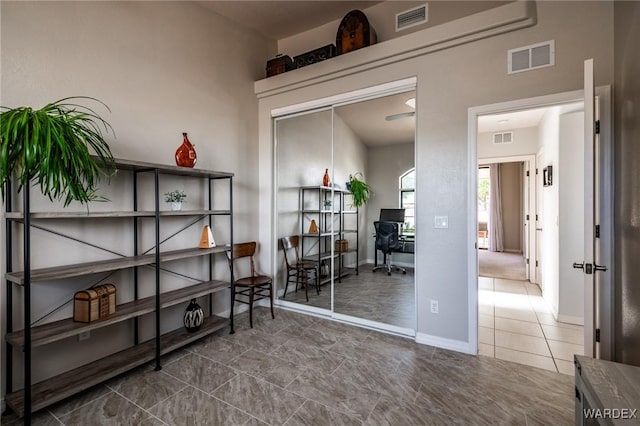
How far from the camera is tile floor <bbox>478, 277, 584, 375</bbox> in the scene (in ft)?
8.52

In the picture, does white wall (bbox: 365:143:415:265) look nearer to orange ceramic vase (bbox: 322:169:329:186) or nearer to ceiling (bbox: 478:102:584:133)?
orange ceramic vase (bbox: 322:169:329:186)

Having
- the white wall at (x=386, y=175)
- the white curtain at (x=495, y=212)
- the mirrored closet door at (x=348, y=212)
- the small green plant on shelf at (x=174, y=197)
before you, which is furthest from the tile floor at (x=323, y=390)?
the white curtain at (x=495, y=212)

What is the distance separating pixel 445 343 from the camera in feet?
8.97

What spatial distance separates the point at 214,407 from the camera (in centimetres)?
196

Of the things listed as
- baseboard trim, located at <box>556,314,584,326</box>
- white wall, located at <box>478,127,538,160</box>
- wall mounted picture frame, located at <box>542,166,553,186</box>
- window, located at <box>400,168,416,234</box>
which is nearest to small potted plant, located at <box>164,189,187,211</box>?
window, located at <box>400,168,416,234</box>

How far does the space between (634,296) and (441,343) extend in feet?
4.69

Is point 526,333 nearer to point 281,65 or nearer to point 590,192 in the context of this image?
point 590,192

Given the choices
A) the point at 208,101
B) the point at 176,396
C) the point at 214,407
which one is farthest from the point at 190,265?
the point at 208,101

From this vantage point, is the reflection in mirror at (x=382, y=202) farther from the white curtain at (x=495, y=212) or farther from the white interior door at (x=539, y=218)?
the white curtain at (x=495, y=212)

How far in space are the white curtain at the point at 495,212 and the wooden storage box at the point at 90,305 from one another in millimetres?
9978

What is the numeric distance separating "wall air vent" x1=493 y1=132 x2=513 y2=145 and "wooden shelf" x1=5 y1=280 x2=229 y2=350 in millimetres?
5742

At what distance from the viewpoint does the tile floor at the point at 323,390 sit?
1.85m

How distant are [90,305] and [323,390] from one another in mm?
1774

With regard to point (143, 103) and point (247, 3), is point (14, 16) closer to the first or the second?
point (143, 103)
